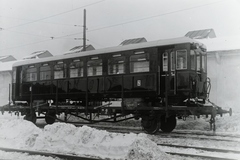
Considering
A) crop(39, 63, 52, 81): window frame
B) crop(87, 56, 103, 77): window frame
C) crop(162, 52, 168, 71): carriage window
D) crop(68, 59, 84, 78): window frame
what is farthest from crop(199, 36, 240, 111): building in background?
crop(39, 63, 52, 81): window frame

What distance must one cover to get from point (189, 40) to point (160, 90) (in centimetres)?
217

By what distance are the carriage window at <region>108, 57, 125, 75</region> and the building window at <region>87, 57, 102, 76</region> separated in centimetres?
58

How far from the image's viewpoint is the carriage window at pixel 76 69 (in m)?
14.0

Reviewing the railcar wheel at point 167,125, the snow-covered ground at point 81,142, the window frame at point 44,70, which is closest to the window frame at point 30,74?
the window frame at point 44,70

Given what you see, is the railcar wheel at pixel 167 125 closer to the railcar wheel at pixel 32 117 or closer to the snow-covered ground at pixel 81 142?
the snow-covered ground at pixel 81 142

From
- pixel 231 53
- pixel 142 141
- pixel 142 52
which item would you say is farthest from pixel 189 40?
pixel 231 53

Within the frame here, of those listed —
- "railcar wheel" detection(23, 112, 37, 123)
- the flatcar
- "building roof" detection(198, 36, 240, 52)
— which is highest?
"building roof" detection(198, 36, 240, 52)

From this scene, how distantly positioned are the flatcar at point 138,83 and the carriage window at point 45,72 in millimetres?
82

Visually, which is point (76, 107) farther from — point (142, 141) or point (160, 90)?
point (142, 141)

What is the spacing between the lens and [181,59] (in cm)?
1131

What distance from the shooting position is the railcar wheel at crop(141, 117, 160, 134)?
11.7 metres

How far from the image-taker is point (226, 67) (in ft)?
61.9

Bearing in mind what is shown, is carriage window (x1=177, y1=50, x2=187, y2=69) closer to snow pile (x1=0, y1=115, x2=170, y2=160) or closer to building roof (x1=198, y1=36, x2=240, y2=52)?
snow pile (x1=0, y1=115, x2=170, y2=160)

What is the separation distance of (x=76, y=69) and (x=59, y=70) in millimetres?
1199
